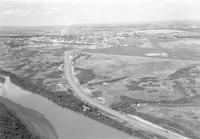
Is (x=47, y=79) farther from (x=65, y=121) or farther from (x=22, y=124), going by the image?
(x=22, y=124)

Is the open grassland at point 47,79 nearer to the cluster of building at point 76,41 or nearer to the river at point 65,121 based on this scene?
the river at point 65,121

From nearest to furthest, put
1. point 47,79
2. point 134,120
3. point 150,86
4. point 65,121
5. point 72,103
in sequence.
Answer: point 134,120
point 65,121
point 72,103
point 150,86
point 47,79

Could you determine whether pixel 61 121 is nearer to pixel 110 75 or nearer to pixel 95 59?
pixel 110 75

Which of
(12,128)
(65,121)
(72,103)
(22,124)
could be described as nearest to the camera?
(12,128)

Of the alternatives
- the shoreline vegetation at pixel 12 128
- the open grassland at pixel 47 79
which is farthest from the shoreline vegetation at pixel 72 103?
the shoreline vegetation at pixel 12 128

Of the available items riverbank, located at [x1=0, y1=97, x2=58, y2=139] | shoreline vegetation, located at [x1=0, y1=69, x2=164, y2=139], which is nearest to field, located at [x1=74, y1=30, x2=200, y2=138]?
shoreline vegetation, located at [x1=0, y1=69, x2=164, y2=139]

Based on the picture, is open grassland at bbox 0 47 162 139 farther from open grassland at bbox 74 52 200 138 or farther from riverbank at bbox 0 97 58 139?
riverbank at bbox 0 97 58 139

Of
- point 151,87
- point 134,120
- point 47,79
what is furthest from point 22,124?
point 151,87

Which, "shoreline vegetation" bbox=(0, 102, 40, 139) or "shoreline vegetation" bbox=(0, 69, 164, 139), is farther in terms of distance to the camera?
"shoreline vegetation" bbox=(0, 69, 164, 139)
